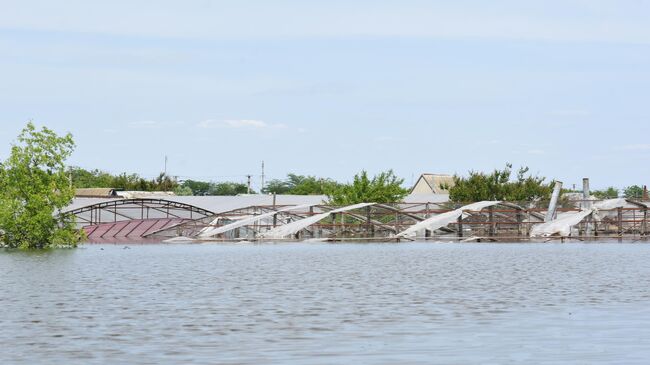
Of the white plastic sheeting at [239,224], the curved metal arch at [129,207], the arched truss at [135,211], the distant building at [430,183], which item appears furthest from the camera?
the distant building at [430,183]

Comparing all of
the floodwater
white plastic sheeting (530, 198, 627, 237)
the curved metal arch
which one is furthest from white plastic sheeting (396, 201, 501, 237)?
the floodwater

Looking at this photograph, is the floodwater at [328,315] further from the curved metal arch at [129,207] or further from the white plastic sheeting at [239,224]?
the curved metal arch at [129,207]

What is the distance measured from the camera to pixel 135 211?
113812 millimetres

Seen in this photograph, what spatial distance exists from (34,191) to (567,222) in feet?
135

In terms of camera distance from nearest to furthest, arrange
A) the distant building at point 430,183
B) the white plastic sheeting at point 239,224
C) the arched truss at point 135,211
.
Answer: the white plastic sheeting at point 239,224 → the arched truss at point 135,211 → the distant building at point 430,183

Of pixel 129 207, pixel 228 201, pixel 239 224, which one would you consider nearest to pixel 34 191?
pixel 239 224

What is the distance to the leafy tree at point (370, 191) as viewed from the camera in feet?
430

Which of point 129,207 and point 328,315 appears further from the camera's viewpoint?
point 129,207

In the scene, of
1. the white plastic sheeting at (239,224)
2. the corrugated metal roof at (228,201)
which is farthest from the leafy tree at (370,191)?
the white plastic sheeting at (239,224)

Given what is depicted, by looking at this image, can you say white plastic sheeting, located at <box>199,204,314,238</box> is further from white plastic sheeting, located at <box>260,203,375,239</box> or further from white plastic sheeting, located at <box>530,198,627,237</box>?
white plastic sheeting, located at <box>530,198,627,237</box>

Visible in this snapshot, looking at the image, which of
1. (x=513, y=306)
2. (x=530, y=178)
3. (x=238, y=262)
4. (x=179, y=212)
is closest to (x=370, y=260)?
(x=238, y=262)

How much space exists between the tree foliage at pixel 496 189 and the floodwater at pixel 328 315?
3400 inches

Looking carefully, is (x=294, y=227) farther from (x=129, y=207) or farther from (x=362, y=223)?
(x=129, y=207)

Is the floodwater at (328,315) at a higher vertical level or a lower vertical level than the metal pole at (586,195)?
lower
